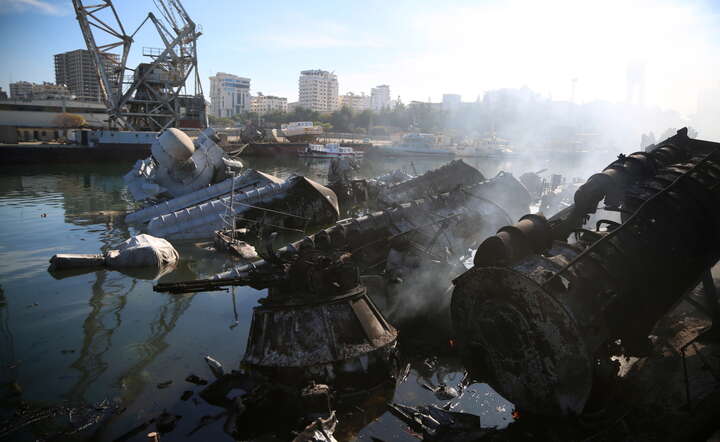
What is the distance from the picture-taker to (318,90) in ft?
615

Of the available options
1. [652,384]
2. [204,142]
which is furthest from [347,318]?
[204,142]

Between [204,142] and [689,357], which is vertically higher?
[204,142]

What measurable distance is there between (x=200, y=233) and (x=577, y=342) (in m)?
16.2

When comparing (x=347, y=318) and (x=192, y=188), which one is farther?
(x=192, y=188)

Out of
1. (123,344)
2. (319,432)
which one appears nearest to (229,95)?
(123,344)

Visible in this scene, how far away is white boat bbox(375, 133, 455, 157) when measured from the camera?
6881cm

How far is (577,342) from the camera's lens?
5156 millimetres

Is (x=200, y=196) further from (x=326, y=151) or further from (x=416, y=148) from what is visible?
(x=416, y=148)

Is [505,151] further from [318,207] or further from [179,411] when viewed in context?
[179,411]

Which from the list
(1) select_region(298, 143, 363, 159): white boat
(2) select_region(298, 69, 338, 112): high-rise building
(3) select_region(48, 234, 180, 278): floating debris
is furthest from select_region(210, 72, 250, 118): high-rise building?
(3) select_region(48, 234, 180, 278): floating debris

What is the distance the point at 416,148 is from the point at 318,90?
129 meters

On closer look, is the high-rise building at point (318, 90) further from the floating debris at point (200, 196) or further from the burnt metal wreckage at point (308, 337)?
the burnt metal wreckage at point (308, 337)

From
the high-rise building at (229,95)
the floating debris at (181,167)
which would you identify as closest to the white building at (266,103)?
the high-rise building at (229,95)

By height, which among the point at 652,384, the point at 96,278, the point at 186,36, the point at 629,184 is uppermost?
the point at 186,36
